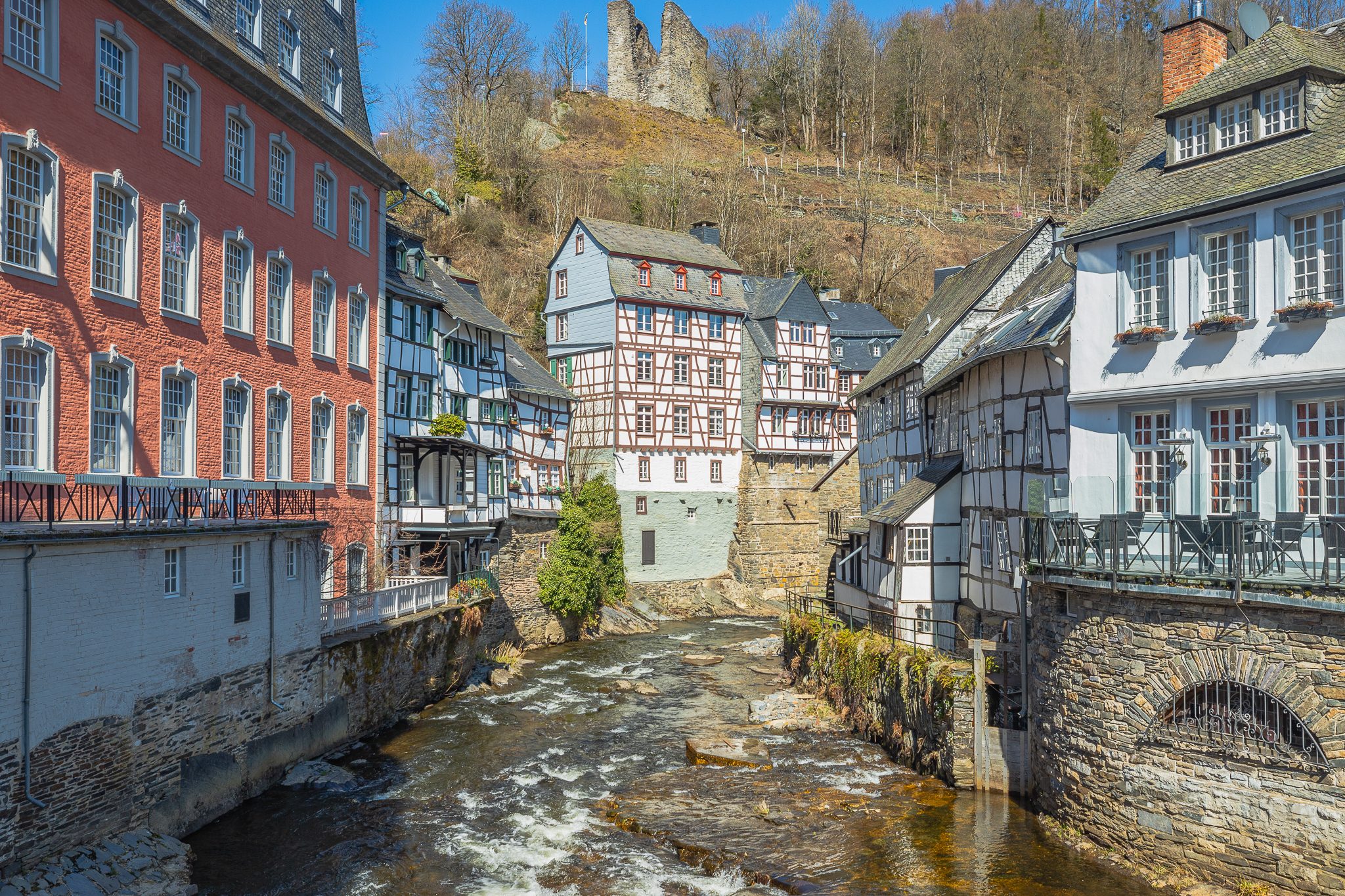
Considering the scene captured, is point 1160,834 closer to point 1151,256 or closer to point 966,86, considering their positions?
point 1151,256

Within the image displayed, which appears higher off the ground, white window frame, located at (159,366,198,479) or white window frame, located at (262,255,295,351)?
white window frame, located at (262,255,295,351)

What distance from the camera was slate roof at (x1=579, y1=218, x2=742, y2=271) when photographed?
42562 mm

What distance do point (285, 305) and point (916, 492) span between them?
15.3 m

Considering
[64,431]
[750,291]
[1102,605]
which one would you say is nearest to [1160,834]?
[1102,605]

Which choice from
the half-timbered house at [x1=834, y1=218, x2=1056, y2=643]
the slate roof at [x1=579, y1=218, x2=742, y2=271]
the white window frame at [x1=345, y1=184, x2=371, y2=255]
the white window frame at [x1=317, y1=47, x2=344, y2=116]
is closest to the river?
the half-timbered house at [x1=834, y1=218, x2=1056, y2=643]

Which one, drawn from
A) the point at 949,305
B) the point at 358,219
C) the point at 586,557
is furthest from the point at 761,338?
the point at 358,219

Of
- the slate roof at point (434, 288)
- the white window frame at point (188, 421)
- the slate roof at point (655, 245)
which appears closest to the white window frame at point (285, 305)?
the white window frame at point (188, 421)

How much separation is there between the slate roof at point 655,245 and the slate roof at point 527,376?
19.6 feet

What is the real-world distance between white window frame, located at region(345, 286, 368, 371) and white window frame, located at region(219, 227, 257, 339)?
4.31 metres

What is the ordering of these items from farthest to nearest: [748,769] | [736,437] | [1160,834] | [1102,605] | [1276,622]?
[736,437] < [748,769] < [1102,605] < [1160,834] < [1276,622]

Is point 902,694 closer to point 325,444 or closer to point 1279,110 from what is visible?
point 1279,110

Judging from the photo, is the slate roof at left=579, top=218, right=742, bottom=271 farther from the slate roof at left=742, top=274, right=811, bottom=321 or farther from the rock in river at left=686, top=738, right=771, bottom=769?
the rock in river at left=686, top=738, right=771, bottom=769

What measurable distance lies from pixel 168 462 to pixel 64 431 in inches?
107

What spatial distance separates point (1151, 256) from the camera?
14594mm
